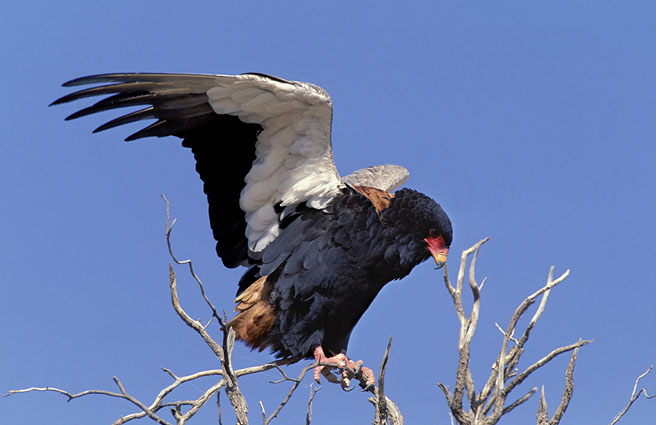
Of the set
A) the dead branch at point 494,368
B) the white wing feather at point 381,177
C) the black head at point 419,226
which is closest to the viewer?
the dead branch at point 494,368

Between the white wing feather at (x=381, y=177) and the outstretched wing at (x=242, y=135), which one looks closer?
the outstretched wing at (x=242, y=135)

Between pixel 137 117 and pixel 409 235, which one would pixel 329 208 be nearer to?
pixel 409 235

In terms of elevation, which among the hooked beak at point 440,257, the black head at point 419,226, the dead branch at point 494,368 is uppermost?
the black head at point 419,226

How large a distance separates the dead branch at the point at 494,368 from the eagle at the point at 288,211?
109 centimetres

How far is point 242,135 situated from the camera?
179 inches

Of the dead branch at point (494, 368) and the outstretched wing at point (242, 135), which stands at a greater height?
the outstretched wing at point (242, 135)

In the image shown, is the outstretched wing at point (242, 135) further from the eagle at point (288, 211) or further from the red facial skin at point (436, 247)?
the red facial skin at point (436, 247)

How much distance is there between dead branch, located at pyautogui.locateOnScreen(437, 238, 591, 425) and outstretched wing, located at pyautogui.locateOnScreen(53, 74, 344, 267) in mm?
1400

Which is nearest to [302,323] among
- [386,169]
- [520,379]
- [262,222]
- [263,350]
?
[263,350]

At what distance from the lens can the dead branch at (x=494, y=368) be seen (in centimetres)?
333

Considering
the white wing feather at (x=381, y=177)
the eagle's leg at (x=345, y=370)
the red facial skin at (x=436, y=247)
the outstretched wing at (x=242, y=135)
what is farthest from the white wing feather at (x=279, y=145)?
the white wing feather at (x=381, y=177)

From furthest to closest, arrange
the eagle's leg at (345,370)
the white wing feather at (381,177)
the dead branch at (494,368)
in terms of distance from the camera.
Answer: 1. the white wing feather at (381,177)
2. the eagle's leg at (345,370)
3. the dead branch at (494,368)

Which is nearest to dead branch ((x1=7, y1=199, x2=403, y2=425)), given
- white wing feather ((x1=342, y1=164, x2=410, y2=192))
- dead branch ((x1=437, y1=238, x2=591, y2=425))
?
dead branch ((x1=437, y1=238, x2=591, y2=425))

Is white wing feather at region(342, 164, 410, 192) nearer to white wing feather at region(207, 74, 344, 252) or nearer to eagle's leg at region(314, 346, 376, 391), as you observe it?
white wing feather at region(207, 74, 344, 252)
